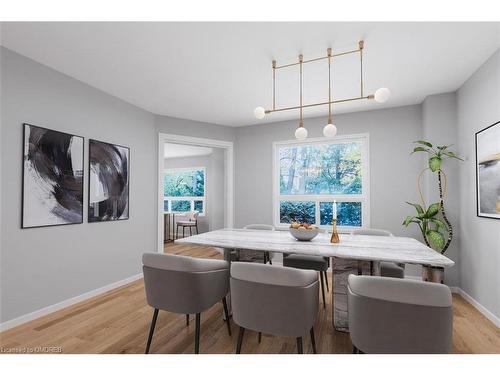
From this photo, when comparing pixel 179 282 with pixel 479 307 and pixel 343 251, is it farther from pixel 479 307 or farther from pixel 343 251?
pixel 479 307

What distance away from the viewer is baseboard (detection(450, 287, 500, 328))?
2.32 metres

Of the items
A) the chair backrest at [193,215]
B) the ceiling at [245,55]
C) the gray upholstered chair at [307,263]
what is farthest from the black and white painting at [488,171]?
the chair backrest at [193,215]

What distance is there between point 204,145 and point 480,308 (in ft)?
13.6

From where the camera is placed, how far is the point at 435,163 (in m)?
2.98

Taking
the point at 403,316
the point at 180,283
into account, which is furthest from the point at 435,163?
the point at 180,283

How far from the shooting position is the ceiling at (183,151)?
626 cm

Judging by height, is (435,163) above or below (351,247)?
above

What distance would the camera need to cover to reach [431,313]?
119 cm

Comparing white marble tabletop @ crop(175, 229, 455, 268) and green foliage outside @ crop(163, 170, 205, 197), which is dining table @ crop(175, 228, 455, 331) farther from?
green foliage outside @ crop(163, 170, 205, 197)

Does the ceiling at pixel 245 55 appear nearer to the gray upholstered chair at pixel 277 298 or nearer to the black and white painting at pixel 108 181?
the black and white painting at pixel 108 181

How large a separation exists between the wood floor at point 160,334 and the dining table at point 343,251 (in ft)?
1.38

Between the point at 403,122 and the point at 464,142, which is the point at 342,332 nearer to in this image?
the point at 464,142

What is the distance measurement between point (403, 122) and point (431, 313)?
10.4 feet

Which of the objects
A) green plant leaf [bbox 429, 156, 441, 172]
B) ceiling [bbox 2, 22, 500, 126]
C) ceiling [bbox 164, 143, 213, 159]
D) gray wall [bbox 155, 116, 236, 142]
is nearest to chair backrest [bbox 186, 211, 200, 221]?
ceiling [bbox 164, 143, 213, 159]
